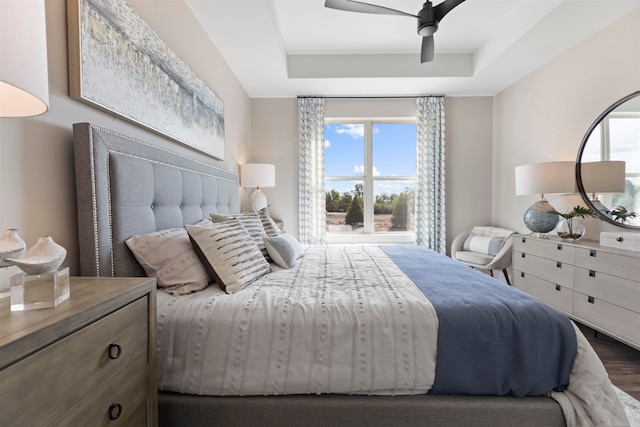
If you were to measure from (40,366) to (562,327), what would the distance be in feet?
5.37

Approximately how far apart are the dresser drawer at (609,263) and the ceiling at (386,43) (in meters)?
1.92

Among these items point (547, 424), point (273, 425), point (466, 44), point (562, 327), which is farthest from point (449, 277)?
point (466, 44)

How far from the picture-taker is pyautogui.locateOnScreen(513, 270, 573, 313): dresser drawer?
2414 mm

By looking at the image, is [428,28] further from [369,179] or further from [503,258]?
[503,258]

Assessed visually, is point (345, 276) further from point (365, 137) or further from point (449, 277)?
point (365, 137)

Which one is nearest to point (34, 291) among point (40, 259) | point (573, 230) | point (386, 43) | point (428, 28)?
point (40, 259)

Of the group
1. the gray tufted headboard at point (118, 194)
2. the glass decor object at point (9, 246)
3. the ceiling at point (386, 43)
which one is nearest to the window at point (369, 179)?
the ceiling at point (386, 43)

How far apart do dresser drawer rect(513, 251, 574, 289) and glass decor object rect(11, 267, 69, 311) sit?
10.5 ft

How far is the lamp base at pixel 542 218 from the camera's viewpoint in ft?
9.30

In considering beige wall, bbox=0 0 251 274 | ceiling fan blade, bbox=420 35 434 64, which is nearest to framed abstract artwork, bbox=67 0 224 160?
beige wall, bbox=0 0 251 274

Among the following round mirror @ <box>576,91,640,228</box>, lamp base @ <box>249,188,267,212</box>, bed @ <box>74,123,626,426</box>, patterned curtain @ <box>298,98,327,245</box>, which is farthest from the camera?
patterned curtain @ <box>298,98,327,245</box>

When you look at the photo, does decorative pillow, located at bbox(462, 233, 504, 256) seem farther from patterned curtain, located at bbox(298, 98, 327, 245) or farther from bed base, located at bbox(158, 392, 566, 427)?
bed base, located at bbox(158, 392, 566, 427)

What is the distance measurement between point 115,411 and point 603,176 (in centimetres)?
363

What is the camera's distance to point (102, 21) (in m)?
1.31
